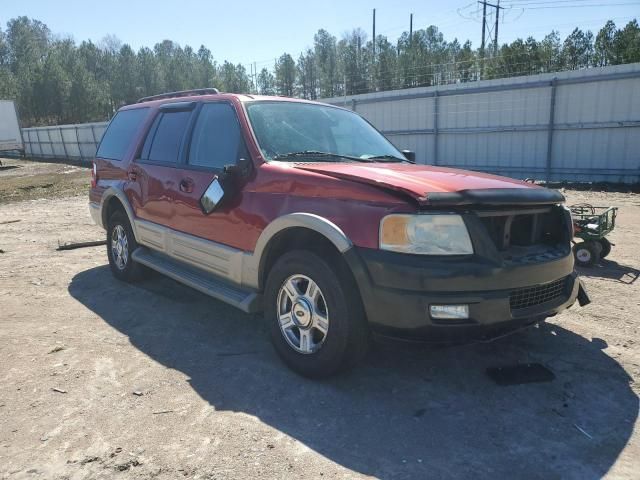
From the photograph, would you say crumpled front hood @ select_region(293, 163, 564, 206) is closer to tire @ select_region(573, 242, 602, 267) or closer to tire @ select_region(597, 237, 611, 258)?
tire @ select_region(573, 242, 602, 267)

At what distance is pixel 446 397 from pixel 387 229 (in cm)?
116

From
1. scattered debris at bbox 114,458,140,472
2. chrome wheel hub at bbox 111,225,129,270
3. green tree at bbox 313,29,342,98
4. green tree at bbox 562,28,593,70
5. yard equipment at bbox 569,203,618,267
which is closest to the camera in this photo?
scattered debris at bbox 114,458,140,472

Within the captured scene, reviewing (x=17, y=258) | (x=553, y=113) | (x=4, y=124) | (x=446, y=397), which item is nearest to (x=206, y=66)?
(x=4, y=124)

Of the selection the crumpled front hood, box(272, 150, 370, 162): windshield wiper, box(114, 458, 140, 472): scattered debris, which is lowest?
box(114, 458, 140, 472): scattered debris

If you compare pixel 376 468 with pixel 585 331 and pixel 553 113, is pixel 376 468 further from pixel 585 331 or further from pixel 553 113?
pixel 553 113

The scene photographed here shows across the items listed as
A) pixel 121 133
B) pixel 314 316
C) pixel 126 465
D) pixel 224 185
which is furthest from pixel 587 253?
pixel 121 133

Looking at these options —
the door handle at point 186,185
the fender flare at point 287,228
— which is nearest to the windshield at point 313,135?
the fender flare at point 287,228

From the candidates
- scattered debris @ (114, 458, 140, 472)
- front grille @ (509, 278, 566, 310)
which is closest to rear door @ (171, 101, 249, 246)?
scattered debris @ (114, 458, 140, 472)

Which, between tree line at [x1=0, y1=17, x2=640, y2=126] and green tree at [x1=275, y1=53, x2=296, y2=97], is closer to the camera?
tree line at [x1=0, y1=17, x2=640, y2=126]

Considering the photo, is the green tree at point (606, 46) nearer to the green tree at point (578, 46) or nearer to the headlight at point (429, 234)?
the green tree at point (578, 46)

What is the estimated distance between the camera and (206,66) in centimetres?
8038

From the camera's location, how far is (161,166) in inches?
187

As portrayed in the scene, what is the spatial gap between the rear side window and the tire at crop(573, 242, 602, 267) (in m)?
5.22

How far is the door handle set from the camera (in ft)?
13.9
